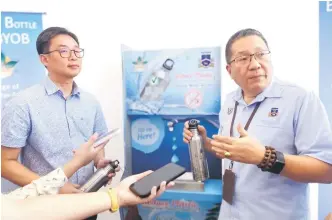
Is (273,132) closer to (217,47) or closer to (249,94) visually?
(249,94)

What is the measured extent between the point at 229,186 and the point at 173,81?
2.65ft

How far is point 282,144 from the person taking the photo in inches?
55.1

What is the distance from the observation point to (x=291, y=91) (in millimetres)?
1438

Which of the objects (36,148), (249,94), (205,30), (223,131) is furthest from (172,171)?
(205,30)

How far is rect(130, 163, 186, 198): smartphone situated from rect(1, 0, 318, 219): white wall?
2.83ft

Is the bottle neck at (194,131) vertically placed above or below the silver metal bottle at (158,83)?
below

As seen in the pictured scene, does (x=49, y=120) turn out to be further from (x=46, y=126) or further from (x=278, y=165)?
(x=278, y=165)

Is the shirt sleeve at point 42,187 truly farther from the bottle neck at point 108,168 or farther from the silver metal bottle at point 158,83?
the silver metal bottle at point 158,83

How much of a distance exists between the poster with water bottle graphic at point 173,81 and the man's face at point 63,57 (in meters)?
0.38

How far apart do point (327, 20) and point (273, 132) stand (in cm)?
105

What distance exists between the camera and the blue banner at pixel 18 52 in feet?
6.37

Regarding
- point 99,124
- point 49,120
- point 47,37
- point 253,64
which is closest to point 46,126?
point 49,120

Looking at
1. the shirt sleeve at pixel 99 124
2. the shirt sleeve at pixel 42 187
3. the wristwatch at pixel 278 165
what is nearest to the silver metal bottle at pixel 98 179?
the shirt sleeve at pixel 42 187

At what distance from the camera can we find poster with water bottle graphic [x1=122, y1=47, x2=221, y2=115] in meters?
1.94
